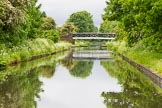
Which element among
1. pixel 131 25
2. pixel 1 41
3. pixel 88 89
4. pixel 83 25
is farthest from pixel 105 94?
pixel 83 25

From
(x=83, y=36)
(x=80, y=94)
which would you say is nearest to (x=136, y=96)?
(x=80, y=94)

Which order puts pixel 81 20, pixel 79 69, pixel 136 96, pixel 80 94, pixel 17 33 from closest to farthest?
1. pixel 136 96
2. pixel 80 94
3. pixel 17 33
4. pixel 79 69
5. pixel 81 20

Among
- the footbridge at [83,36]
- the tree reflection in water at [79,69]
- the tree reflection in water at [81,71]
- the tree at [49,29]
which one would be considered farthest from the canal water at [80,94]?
the footbridge at [83,36]

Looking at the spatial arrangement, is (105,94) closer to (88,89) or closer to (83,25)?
(88,89)

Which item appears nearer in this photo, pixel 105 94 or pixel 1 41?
pixel 105 94

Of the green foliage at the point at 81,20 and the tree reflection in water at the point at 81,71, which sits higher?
the green foliage at the point at 81,20

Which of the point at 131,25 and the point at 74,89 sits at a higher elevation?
the point at 131,25

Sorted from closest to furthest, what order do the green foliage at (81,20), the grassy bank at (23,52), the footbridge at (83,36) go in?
the grassy bank at (23,52)
the footbridge at (83,36)
the green foliage at (81,20)

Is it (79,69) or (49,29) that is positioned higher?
(49,29)

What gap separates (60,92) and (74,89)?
1387mm

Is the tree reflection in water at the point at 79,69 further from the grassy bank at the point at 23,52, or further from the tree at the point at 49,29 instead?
the tree at the point at 49,29

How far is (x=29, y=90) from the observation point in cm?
1967

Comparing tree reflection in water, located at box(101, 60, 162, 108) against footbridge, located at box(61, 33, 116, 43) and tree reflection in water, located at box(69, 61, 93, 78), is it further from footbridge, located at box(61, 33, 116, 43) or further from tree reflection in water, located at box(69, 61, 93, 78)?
footbridge, located at box(61, 33, 116, 43)

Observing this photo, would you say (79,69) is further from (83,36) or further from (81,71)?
(83,36)
